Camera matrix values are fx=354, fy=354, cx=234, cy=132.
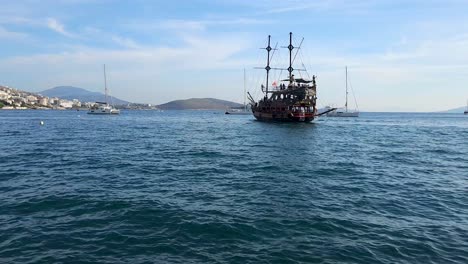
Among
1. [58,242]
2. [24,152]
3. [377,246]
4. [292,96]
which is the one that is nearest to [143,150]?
[24,152]

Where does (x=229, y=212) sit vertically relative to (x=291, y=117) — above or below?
below

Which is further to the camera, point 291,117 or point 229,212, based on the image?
point 291,117

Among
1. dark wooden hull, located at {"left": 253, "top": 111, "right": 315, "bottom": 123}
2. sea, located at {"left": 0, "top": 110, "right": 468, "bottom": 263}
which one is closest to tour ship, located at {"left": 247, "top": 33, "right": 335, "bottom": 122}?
dark wooden hull, located at {"left": 253, "top": 111, "right": 315, "bottom": 123}

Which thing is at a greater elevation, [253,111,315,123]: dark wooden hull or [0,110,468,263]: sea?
[253,111,315,123]: dark wooden hull

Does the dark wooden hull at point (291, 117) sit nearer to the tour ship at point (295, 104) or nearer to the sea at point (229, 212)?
the tour ship at point (295, 104)

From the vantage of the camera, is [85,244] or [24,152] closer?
[85,244]

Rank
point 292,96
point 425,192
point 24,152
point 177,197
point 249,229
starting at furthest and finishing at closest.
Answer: point 292,96, point 24,152, point 425,192, point 177,197, point 249,229

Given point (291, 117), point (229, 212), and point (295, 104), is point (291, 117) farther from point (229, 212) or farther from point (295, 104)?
point (229, 212)

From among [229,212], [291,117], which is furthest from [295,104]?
[229,212]

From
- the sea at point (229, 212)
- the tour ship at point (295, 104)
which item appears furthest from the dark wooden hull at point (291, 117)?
the sea at point (229, 212)

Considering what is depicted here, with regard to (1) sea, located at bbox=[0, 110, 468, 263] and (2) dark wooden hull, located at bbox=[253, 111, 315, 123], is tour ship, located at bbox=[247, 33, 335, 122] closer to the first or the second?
(2) dark wooden hull, located at bbox=[253, 111, 315, 123]

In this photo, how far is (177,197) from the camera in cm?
1634

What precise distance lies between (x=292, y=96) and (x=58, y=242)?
80.8 meters

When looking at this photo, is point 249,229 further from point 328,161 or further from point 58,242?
point 328,161
